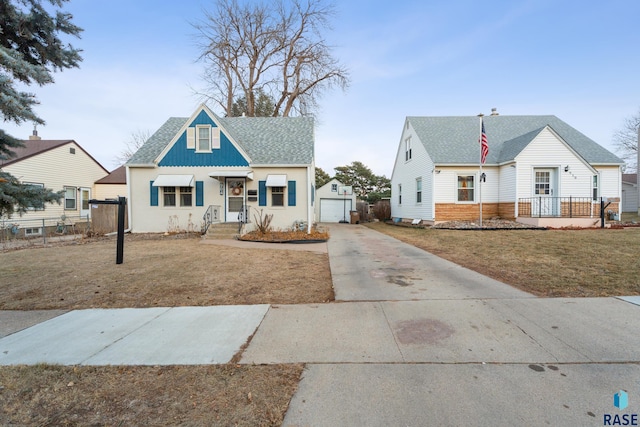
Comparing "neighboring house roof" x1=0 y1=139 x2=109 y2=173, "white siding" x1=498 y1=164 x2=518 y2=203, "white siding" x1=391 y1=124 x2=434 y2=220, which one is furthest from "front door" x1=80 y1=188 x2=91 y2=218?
"white siding" x1=498 y1=164 x2=518 y2=203

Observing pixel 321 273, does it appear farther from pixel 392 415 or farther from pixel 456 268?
pixel 392 415

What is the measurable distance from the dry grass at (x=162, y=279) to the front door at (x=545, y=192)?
1330 centimetres

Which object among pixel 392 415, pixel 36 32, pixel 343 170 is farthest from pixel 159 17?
pixel 343 170

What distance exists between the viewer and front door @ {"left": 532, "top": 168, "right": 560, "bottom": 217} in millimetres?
15273

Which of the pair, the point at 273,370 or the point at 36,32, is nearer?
the point at 273,370

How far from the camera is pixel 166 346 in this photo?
10.6 feet

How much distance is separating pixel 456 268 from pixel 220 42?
84.3 feet

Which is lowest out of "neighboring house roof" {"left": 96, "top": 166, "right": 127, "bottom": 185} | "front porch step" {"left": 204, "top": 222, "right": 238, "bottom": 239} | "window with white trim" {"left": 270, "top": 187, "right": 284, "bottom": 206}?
"front porch step" {"left": 204, "top": 222, "right": 238, "bottom": 239}

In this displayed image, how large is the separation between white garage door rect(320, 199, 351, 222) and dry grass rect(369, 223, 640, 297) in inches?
613

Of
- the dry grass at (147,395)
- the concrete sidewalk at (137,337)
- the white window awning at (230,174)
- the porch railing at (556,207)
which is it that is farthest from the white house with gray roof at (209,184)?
the dry grass at (147,395)

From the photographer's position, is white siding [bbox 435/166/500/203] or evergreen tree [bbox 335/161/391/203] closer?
white siding [bbox 435/166/500/203]

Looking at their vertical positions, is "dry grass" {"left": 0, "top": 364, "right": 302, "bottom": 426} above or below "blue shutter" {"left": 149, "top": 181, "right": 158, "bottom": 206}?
below

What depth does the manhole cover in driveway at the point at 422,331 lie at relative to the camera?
3.30 metres

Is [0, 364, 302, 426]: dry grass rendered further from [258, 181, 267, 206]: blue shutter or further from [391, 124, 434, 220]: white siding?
[391, 124, 434, 220]: white siding
